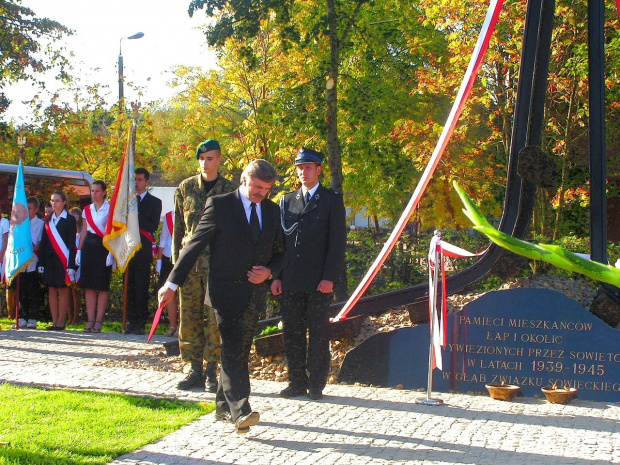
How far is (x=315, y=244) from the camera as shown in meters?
6.91

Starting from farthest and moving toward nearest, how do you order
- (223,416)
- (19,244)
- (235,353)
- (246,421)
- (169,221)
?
1. (19,244)
2. (169,221)
3. (223,416)
4. (235,353)
5. (246,421)

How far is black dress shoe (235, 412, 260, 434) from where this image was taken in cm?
515

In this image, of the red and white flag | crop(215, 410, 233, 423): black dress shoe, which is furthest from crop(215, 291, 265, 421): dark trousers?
the red and white flag

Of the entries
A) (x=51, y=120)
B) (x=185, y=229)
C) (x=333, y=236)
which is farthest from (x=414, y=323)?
(x=51, y=120)

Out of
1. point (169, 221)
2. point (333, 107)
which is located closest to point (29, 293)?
point (169, 221)

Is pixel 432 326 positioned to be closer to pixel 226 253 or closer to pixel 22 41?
pixel 226 253

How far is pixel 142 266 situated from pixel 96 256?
685 mm

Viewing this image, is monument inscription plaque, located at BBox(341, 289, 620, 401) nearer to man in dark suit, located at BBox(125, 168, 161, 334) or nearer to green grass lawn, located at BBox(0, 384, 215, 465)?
green grass lawn, located at BBox(0, 384, 215, 465)

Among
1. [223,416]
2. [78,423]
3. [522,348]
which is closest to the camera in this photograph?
[78,423]

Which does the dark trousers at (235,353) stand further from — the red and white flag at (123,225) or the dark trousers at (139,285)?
the dark trousers at (139,285)

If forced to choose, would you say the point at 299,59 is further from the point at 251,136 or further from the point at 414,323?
the point at 414,323

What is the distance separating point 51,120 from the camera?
22.9 metres

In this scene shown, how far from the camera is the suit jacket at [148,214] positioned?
11266mm

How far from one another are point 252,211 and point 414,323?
2912 mm
